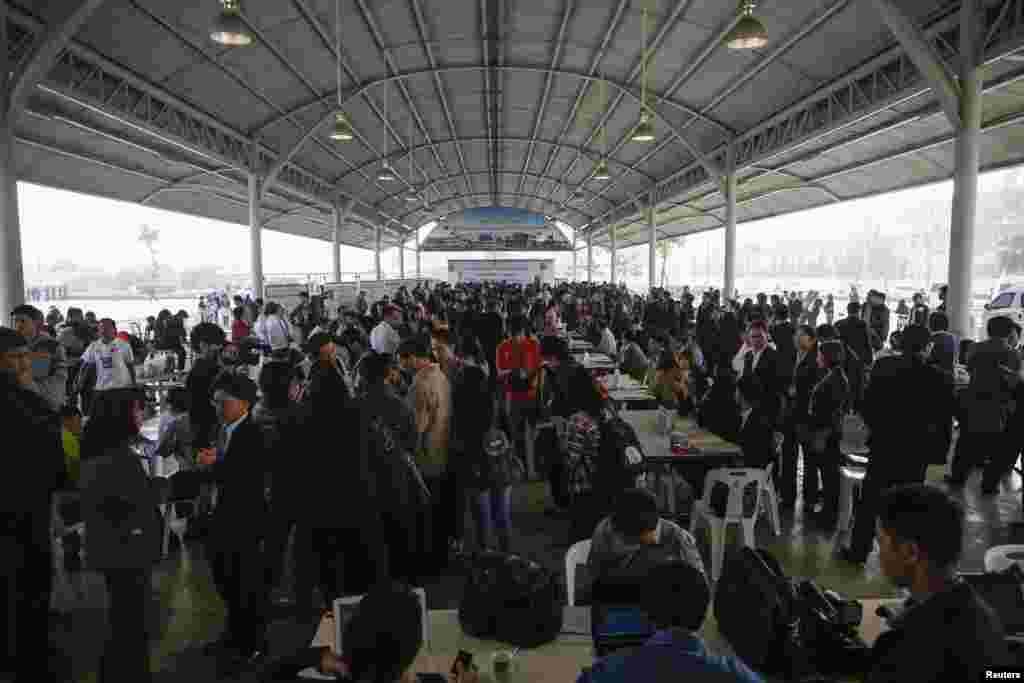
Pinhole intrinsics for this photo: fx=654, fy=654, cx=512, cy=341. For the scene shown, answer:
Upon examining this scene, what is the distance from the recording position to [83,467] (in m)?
2.90

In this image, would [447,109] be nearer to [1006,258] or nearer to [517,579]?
[517,579]

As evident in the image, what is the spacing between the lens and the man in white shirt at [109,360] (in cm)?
687

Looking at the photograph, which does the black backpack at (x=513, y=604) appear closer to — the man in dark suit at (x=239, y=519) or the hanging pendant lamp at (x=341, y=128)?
the man in dark suit at (x=239, y=519)

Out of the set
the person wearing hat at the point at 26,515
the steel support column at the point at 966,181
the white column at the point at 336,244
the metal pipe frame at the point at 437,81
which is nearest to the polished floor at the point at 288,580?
the person wearing hat at the point at 26,515

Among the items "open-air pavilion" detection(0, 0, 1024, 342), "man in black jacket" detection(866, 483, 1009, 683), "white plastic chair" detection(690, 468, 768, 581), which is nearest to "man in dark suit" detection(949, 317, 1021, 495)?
"white plastic chair" detection(690, 468, 768, 581)

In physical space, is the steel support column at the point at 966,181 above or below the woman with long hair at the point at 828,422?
above

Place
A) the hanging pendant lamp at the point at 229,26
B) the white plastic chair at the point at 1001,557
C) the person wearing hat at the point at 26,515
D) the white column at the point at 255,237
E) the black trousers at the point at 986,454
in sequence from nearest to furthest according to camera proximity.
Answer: the white plastic chair at the point at 1001,557
the person wearing hat at the point at 26,515
the hanging pendant lamp at the point at 229,26
the black trousers at the point at 986,454
the white column at the point at 255,237

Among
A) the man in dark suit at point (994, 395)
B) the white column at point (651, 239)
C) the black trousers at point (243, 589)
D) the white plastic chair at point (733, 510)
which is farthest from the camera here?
the white column at point (651, 239)

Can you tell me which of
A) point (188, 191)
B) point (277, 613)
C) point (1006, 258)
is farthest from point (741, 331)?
point (1006, 258)

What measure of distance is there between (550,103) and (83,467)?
17772 mm

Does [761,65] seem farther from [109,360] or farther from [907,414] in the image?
[109,360]

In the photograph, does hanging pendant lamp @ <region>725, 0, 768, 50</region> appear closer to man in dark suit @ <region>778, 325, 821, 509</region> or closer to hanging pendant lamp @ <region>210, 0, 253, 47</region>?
man in dark suit @ <region>778, 325, 821, 509</region>

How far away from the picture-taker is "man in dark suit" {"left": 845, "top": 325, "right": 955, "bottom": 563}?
4121mm

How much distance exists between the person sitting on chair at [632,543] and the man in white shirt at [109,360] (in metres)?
6.10
